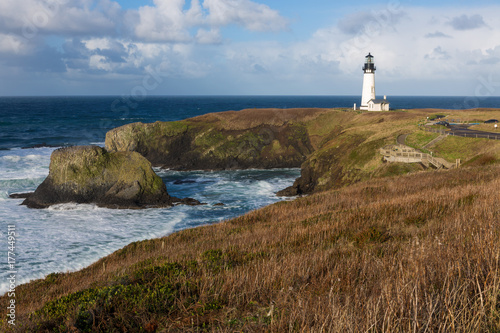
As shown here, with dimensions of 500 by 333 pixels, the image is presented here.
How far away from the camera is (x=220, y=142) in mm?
57875

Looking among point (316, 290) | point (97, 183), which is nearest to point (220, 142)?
point (97, 183)

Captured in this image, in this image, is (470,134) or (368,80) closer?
(470,134)

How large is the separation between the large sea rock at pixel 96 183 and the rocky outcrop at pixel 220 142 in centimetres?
2016

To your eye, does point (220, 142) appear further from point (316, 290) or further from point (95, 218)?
point (316, 290)

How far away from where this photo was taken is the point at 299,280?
6.43 meters

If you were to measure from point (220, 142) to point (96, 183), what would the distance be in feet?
90.9

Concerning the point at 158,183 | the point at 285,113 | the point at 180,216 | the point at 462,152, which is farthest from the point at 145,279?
the point at 285,113

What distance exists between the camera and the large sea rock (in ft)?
103

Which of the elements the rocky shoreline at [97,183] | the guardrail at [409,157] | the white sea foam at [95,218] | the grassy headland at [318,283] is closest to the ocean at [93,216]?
the white sea foam at [95,218]

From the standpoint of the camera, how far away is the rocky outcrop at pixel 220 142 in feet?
180

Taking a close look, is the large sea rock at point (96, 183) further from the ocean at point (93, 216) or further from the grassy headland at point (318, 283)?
the grassy headland at point (318, 283)

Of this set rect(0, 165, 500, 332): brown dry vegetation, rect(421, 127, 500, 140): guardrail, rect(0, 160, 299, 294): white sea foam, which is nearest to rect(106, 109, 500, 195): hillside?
rect(421, 127, 500, 140): guardrail

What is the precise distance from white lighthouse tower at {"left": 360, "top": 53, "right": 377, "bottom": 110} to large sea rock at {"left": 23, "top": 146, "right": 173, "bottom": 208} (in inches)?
2354

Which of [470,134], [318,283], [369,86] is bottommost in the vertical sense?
[318,283]
